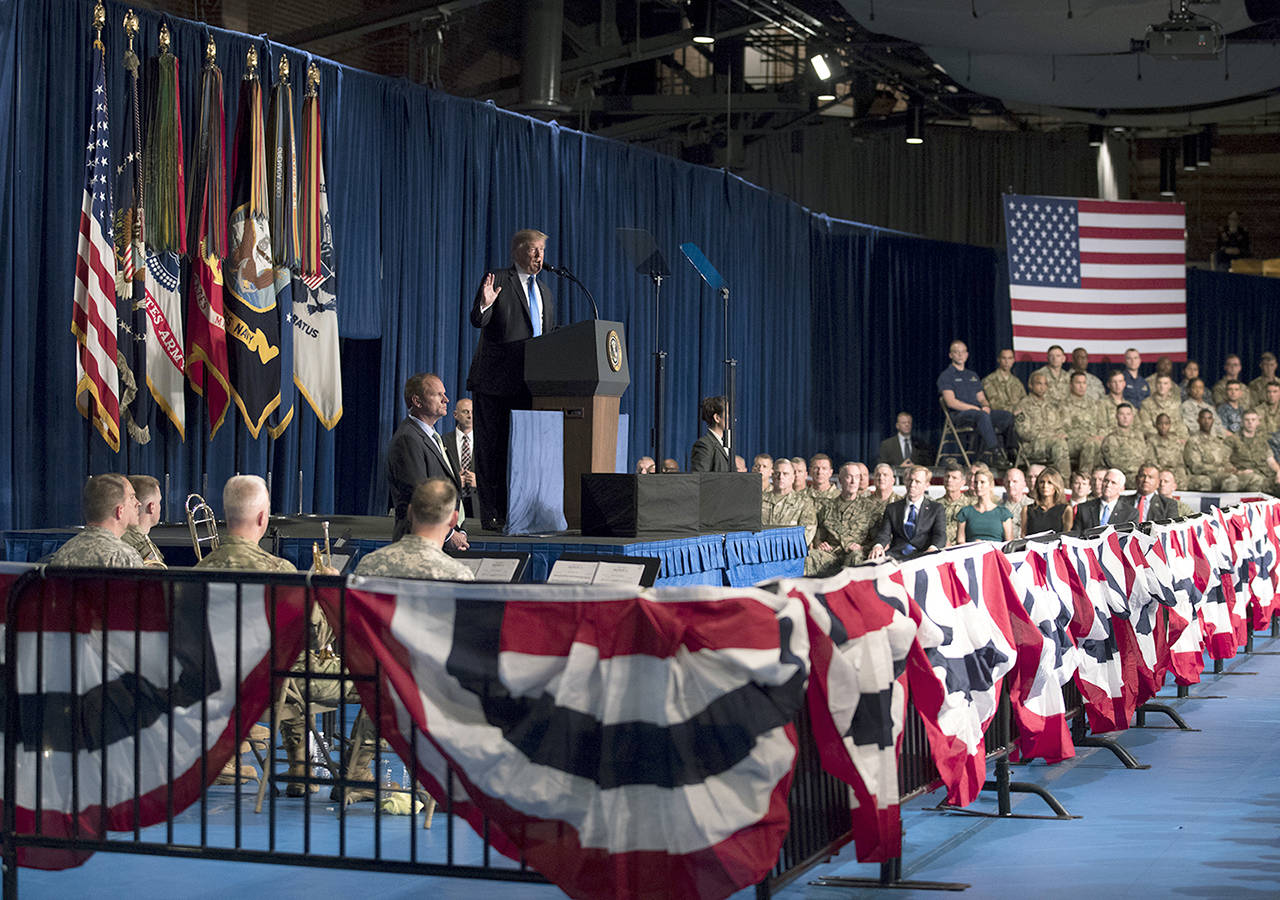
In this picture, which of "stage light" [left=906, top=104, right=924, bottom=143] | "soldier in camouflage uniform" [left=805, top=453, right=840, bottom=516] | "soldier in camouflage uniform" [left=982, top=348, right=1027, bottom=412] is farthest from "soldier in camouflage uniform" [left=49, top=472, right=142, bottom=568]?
"stage light" [left=906, top=104, right=924, bottom=143]

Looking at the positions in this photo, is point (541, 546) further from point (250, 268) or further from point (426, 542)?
point (250, 268)

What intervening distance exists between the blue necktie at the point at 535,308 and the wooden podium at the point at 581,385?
0.19m

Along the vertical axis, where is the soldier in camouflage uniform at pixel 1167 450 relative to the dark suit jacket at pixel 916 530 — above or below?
above

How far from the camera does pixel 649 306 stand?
1477 centimetres

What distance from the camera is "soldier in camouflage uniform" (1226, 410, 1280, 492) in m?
14.6

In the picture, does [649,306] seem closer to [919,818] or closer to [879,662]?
[919,818]

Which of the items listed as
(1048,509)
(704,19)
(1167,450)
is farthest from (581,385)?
(1167,450)

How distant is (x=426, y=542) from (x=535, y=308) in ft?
9.41

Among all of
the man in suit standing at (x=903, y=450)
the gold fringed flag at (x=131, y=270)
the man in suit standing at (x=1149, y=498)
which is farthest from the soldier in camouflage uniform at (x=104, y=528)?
the man in suit standing at (x=903, y=450)

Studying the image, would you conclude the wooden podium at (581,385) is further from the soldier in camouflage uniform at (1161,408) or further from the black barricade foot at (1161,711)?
the soldier in camouflage uniform at (1161,408)

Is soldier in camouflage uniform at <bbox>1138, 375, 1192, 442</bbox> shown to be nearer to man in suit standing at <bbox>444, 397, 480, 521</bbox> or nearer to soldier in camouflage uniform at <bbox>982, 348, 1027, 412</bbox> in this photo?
soldier in camouflage uniform at <bbox>982, 348, 1027, 412</bbox>

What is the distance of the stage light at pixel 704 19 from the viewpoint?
45.2 feet

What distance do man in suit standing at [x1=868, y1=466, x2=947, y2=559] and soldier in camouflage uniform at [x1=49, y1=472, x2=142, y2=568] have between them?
5.98 meters

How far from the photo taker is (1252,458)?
1487 cm
